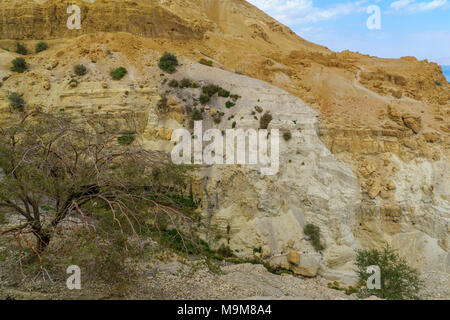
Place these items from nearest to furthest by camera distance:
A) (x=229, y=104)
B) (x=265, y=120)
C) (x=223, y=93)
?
(x=265, y=120) → (x=229, y=104) → (x=223, y=93)

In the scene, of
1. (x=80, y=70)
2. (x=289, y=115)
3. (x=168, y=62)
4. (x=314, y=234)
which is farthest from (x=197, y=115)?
(x=314, y=234)

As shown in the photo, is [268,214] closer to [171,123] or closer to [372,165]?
[372,165]

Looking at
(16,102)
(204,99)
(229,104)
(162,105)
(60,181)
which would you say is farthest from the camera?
(204,99)

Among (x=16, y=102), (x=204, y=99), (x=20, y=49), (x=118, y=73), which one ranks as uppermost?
(x=20, y=49)

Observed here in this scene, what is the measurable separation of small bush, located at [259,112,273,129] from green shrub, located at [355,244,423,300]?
7770mm

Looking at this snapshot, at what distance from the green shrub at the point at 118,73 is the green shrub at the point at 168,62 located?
245 centimetres

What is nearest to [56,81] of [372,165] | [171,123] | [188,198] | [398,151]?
[171,123]

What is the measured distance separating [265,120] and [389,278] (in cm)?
936

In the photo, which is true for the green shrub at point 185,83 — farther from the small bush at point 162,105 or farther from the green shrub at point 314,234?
the green shrub at point 314,234

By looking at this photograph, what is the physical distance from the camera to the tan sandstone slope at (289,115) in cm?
1383

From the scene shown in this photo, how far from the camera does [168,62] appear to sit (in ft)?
64.5


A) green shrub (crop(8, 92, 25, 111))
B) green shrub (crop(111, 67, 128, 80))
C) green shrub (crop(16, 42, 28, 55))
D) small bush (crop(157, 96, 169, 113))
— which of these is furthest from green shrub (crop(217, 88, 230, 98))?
green shrub (crop(16, 42, 28, 55))

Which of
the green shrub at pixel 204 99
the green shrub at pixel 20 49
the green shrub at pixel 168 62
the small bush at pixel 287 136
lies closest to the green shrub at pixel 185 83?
the green shrub at pixel 204 99

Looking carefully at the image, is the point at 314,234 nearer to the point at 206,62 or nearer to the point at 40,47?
the point at 206,62
